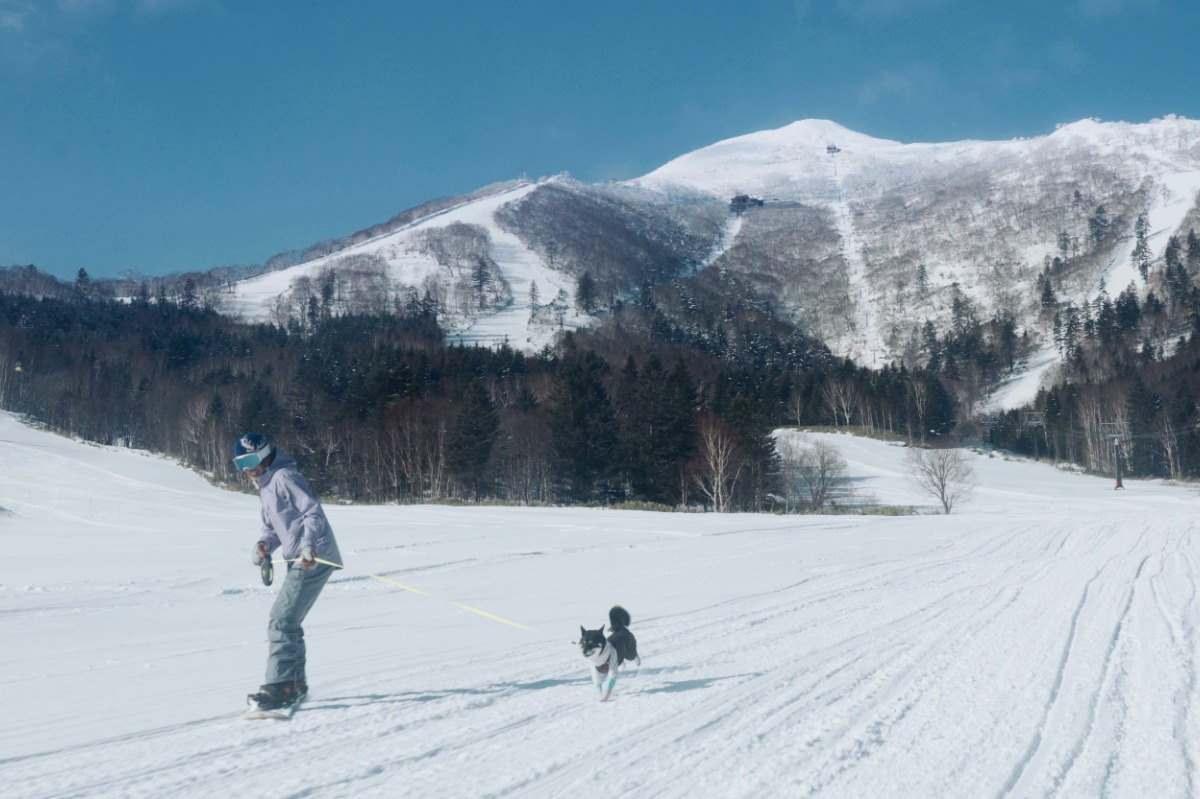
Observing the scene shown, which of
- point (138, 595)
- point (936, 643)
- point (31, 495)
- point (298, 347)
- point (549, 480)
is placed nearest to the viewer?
point (936, 643)

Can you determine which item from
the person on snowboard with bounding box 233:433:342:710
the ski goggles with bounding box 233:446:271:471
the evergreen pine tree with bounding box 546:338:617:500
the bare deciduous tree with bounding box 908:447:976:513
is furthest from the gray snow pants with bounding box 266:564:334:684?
the bare deciduous tree with bounding box 908:447:976:513

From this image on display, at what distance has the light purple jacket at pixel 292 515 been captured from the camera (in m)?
5.35

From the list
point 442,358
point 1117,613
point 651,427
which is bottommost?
point 1117,613

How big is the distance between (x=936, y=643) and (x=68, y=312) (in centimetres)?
14327

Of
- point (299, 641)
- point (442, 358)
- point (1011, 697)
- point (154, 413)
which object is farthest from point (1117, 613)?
point (154, 413)

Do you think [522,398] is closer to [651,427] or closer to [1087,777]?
[651,427]

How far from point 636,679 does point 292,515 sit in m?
2.92

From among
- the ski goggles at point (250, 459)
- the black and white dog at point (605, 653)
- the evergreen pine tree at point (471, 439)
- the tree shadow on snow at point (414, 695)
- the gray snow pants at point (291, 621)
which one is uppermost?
the evergreen pine tree at point (471, 439)

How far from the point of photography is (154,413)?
79.8 metres

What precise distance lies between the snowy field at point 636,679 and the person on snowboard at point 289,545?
15.5 inches

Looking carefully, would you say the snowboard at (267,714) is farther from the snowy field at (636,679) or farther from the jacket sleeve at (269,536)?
the jacket sleeve at (269,536)

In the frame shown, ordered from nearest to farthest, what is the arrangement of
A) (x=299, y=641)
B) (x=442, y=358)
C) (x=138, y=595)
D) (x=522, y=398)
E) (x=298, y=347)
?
1. (x=299, y=641)
2. (x=138, y=595)
3. (x=522, y=398)
4. (x=442, y=358)
5. (x=298, y=347)

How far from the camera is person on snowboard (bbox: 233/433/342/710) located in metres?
5.26

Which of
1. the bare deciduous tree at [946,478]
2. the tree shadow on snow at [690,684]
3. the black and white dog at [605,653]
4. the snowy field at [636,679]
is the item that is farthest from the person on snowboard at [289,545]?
the bare deciduous tree at [946,478]
